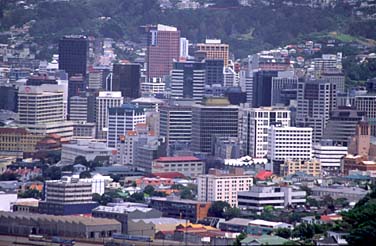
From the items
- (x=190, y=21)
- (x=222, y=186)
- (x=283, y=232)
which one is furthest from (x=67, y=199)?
(x=190, y=21)

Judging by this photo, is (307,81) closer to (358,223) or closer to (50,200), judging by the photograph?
(50,200)

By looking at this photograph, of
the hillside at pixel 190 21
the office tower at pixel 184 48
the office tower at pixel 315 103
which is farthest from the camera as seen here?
the hillside at pixel 190 21

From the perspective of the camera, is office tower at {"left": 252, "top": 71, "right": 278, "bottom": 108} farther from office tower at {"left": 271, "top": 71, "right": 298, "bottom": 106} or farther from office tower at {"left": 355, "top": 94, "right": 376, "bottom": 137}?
office tower at {"left": 355, "top": 94, "right": 376, "bottom": 137}

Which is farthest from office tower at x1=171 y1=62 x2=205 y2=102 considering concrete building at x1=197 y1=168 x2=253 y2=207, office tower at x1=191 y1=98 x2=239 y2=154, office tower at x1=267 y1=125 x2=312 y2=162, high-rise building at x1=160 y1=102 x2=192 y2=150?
concrete building at x1=197 y1=168 x2=253 y2=207

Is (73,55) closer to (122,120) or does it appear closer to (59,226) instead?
(122,120)

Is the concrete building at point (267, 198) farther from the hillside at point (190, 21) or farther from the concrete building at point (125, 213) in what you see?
the hillside at point (190, 21)

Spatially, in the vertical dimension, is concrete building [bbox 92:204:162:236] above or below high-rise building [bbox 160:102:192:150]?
below

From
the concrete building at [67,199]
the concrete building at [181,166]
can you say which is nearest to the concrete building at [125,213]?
the concrete building at [67,199]
